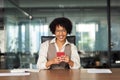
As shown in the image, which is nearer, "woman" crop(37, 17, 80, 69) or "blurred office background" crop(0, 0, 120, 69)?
"woman" crop(37, 17, 80, 69)

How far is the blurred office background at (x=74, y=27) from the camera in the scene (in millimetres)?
5891

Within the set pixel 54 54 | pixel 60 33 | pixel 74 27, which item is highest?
pixel 74 27

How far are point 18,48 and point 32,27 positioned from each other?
55 cm

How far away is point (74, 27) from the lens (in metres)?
5.93

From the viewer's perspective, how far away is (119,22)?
5.89 m

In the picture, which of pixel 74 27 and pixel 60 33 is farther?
pixel 74 27

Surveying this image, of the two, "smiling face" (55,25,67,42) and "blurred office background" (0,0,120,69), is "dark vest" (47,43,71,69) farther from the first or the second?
"blurred office background" (0,0,120,69)

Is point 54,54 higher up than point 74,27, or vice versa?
point 74,27

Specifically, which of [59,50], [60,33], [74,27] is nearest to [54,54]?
[59,50]

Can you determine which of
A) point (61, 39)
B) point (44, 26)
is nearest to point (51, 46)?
point (61, 39)

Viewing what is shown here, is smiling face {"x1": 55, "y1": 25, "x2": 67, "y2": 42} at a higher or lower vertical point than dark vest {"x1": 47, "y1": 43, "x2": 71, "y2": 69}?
higher

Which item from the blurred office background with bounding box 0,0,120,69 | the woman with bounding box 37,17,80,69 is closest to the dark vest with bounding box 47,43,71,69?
the woman with bounding box 37,17,80,69

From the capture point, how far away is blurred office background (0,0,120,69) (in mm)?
5891

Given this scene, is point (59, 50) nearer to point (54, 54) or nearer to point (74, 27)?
point (54, 54)
